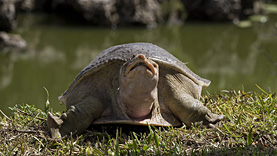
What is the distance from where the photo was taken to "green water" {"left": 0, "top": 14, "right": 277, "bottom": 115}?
6355 millimetres

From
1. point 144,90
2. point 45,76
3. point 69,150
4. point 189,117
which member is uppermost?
point 144,90

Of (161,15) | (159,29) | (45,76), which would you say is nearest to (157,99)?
(45,76)

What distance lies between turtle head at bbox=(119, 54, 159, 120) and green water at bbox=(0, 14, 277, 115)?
7.39 ft

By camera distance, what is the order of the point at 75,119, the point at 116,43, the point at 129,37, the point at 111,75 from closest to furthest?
the point at 75,119
the point at 111,75
the point at 116,43
the point at 129,37

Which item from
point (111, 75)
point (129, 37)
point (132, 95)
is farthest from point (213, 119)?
point (129, 37)

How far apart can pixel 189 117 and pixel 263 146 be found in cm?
51

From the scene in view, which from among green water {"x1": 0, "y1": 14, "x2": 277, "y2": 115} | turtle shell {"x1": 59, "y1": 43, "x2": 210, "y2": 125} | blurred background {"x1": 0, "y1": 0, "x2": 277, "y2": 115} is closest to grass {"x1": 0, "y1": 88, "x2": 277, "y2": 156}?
turtle shell {"x1": 59, "y1": 43, "x2": 210, "y2": 125}

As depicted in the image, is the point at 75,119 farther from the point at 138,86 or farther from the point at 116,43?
the point at 116,43

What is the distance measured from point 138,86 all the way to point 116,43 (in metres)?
7.42

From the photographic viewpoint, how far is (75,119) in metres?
2.33

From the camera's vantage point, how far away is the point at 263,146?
2.08m

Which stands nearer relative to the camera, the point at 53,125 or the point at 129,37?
the point at 53,125

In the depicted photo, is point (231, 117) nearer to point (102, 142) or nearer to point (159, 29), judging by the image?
point (102, 142)

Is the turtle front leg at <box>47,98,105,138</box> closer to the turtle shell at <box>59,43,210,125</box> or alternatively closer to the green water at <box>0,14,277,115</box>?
the turtle shell at <box>59,43,210,125</box>
